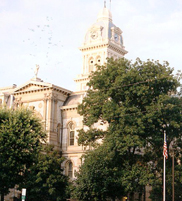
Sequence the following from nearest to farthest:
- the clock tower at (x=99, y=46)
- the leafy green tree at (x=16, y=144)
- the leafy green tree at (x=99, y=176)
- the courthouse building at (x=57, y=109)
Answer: the leafy green tree at (x=16, y=144) → the leafy green tree at (x=99, y=176) → the courthouse building at (x=57, y=109) → the clock tower at (x=99, y=46)

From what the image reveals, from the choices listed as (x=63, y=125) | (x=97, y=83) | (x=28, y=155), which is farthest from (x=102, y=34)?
(x=28, y=155)

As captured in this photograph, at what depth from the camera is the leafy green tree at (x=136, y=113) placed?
41.1 meters

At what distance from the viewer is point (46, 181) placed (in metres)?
43.7

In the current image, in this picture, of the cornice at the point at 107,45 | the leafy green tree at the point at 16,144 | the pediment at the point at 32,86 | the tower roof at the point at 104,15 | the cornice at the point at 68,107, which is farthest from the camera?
the tower roof at the point at 104,15

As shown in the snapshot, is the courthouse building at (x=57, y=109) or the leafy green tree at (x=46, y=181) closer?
the leafy green tree at (x=46, y=181)

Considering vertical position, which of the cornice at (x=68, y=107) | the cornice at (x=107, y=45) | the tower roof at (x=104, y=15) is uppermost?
the tower roof at (x=104, y=15)

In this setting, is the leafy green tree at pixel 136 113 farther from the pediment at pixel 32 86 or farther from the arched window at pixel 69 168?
the pediment at pixel 32 86

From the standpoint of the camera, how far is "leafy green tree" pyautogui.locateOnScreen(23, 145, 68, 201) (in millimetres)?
42656

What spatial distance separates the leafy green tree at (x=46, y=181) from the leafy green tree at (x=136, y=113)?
119 inches

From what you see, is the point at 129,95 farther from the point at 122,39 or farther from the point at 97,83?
the point at 122,39

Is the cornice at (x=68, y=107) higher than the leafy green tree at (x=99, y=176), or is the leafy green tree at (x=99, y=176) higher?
the cornice at (x=68, y=107)

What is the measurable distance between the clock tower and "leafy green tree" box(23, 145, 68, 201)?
40.2m

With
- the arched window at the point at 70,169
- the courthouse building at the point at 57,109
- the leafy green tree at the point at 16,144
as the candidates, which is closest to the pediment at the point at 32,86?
the courthouse building at the point at 57,109

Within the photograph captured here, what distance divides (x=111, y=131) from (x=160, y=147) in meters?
5.52
